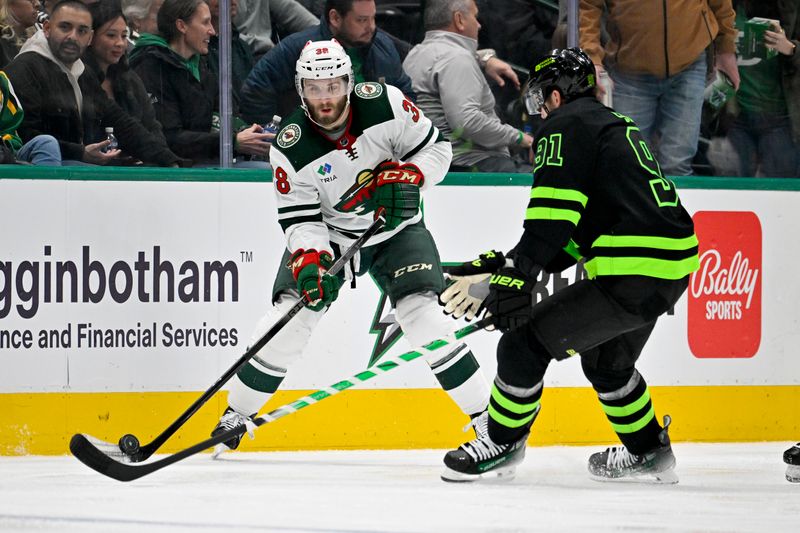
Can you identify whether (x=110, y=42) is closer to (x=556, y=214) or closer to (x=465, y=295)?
(x=465, y=295)

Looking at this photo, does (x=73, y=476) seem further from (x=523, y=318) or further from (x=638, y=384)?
(x=638, y=384)

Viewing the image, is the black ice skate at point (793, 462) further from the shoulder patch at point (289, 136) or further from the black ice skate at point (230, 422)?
the shoulder patch at point (289, 136)

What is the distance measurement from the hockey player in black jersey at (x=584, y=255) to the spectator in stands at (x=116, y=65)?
144 cm

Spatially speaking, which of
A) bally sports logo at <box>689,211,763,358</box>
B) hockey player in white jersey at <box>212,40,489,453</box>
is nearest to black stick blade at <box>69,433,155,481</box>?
hockey player in white jersey at <box>212,40,489,453</box>

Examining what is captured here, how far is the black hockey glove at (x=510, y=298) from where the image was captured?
2.96 m

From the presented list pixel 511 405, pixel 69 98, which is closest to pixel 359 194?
pixel 511 405

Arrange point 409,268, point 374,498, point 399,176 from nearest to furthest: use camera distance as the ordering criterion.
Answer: point 374,498 → point 399,176 → point 409,268

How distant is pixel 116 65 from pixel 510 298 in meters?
1.79

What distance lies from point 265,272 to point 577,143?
141 cm

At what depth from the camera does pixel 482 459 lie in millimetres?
3211

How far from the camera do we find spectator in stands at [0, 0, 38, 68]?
381 cm

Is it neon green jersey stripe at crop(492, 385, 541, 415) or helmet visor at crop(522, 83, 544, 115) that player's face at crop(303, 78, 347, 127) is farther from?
neon green jersey stripe at crop(492, 385, 541, 415)

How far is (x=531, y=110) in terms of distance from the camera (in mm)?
3236

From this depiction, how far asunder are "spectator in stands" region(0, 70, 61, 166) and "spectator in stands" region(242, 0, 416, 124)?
27.3 inches
